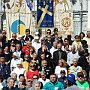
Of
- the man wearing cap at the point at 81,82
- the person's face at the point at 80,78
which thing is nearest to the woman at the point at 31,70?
the man wearing cap at the point at 81,82

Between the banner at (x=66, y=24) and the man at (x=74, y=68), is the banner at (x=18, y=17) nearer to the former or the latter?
the banner at (x=66, y=24)

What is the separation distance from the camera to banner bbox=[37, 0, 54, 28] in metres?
22.2

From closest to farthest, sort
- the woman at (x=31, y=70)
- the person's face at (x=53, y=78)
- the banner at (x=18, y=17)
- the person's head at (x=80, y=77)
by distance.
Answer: the person's head at (x=80, y=77) < the person's face at (x=53, y=78) < the woman at (x=31, y=70) < the banner at (x=18, y=17)

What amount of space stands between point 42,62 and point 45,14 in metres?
6.08

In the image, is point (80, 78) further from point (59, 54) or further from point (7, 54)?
point (7, 54)

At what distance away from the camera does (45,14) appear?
22.4 meters

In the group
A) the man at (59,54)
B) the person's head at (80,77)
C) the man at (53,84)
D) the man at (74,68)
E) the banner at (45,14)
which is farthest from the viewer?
the banner at (45,14)

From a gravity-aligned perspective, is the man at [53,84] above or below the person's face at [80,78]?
below

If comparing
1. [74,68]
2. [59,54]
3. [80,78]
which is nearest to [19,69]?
A: [74,68]

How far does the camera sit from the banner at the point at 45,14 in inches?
874

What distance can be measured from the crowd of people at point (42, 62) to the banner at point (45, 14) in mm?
2455

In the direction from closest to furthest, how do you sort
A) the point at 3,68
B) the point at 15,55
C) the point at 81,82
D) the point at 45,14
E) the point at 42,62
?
the point at 81,82 → the point at 42,62 → the point at 3,68 → the point at 15,55 → the point at 45,14

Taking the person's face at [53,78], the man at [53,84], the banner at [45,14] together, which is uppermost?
the banner at [45,14]

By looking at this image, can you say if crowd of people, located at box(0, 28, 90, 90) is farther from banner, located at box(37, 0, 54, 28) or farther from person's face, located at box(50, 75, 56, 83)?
banner, located at box(37, 0, 54, 28)
